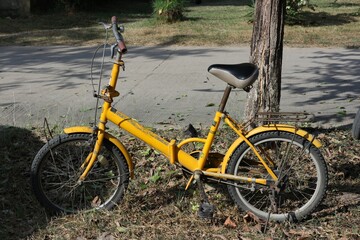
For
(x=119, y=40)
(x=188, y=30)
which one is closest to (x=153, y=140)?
(x=119, y=40)

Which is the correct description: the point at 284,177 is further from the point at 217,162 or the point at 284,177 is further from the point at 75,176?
the point at 75,176

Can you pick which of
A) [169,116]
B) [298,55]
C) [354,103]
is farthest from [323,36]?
[169,116]

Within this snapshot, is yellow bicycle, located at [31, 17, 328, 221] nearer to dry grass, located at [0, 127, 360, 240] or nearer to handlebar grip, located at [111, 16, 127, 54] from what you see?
handlebar grip, located at [111, 16, 127, 54]

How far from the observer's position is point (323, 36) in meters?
12.2

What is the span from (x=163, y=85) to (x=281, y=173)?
429 cm

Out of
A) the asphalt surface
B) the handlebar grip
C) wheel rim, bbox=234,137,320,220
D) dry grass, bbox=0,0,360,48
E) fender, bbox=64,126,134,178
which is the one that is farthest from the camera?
dry grass, bbox=0,0,360,48

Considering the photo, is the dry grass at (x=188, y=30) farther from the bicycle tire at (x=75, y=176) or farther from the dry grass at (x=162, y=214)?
the bicycle tire at (x=75, y=176)

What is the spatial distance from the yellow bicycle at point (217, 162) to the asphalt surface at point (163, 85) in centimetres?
188

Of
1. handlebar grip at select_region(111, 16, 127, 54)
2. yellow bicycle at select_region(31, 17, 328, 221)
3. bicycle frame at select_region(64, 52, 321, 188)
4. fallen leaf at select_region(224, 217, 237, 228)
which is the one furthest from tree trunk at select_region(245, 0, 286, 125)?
handlebar grip at select_region(111, 16, 127, 54)

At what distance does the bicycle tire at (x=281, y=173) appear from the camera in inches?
155

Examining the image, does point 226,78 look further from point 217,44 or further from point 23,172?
point 217,44

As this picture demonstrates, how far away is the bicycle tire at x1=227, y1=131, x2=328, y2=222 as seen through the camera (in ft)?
12.9

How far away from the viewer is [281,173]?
405 centimetres

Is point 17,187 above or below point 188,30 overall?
below
